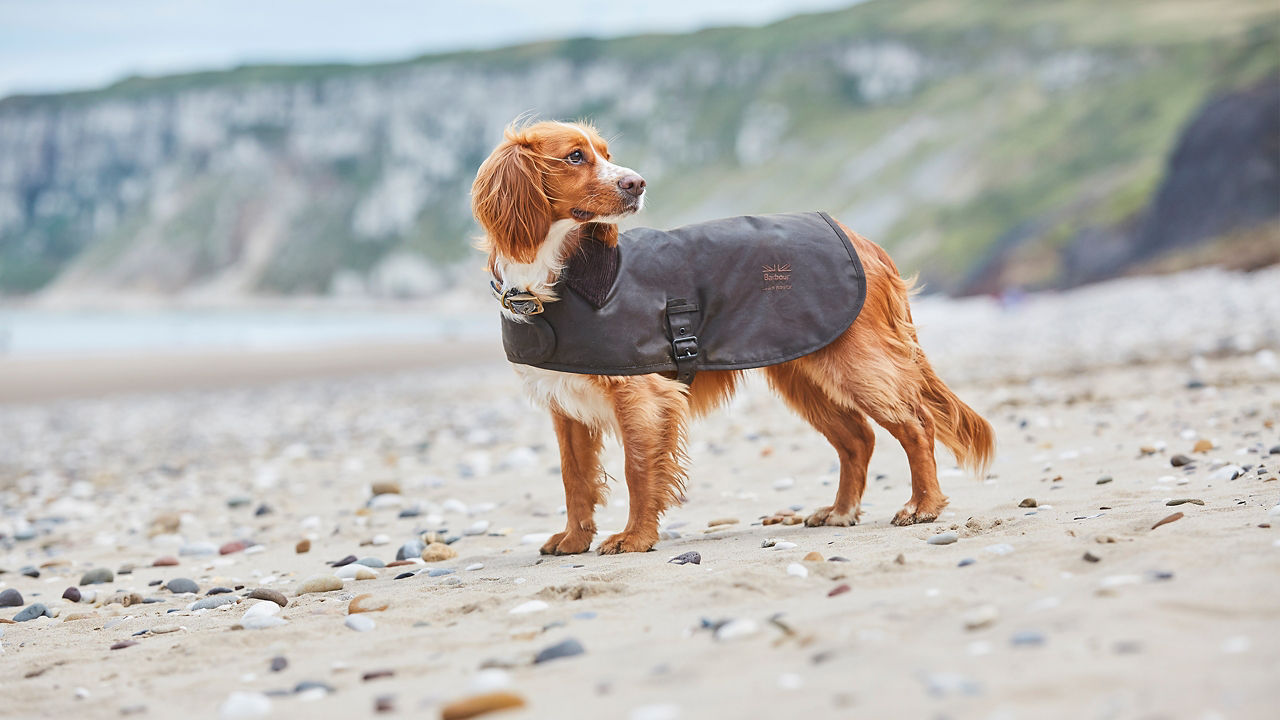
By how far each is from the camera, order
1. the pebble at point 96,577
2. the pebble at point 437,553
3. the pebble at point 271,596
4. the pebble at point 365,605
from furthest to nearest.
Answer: the pebble at point 96,577 → the pebble at point 437,553 → the pebble at point 271,596 → the pebble at point 365,605

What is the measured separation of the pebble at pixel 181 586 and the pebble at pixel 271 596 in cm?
63

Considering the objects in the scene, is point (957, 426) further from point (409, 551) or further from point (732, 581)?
point (409, 551)

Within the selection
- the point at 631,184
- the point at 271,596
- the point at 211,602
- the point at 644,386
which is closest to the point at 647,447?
the point at 644,386

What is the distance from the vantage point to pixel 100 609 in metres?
4.75

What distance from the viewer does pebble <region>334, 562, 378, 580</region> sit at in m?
4.94

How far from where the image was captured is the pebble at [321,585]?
467 centimetres

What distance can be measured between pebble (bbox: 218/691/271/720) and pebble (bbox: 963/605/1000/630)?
76.6 inches

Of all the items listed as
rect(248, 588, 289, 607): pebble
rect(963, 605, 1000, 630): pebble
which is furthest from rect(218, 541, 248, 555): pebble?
rect(963, 605, 1000, 630): pebble

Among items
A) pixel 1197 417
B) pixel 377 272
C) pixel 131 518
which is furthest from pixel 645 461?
pixel 377 272

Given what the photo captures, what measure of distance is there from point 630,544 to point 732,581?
4.16ft

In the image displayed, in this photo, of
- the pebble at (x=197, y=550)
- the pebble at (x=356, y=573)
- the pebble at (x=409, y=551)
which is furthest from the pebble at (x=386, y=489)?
the pebble at (x=356, y=573)

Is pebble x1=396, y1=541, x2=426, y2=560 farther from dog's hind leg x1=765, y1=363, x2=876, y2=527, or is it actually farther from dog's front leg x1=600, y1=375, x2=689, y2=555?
dog's hind leg x1=765, y1=363, x2=876, y2=527

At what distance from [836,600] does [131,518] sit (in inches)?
238

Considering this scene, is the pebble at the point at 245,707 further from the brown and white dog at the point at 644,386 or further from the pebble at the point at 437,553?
the pebble at the point at 437,553
